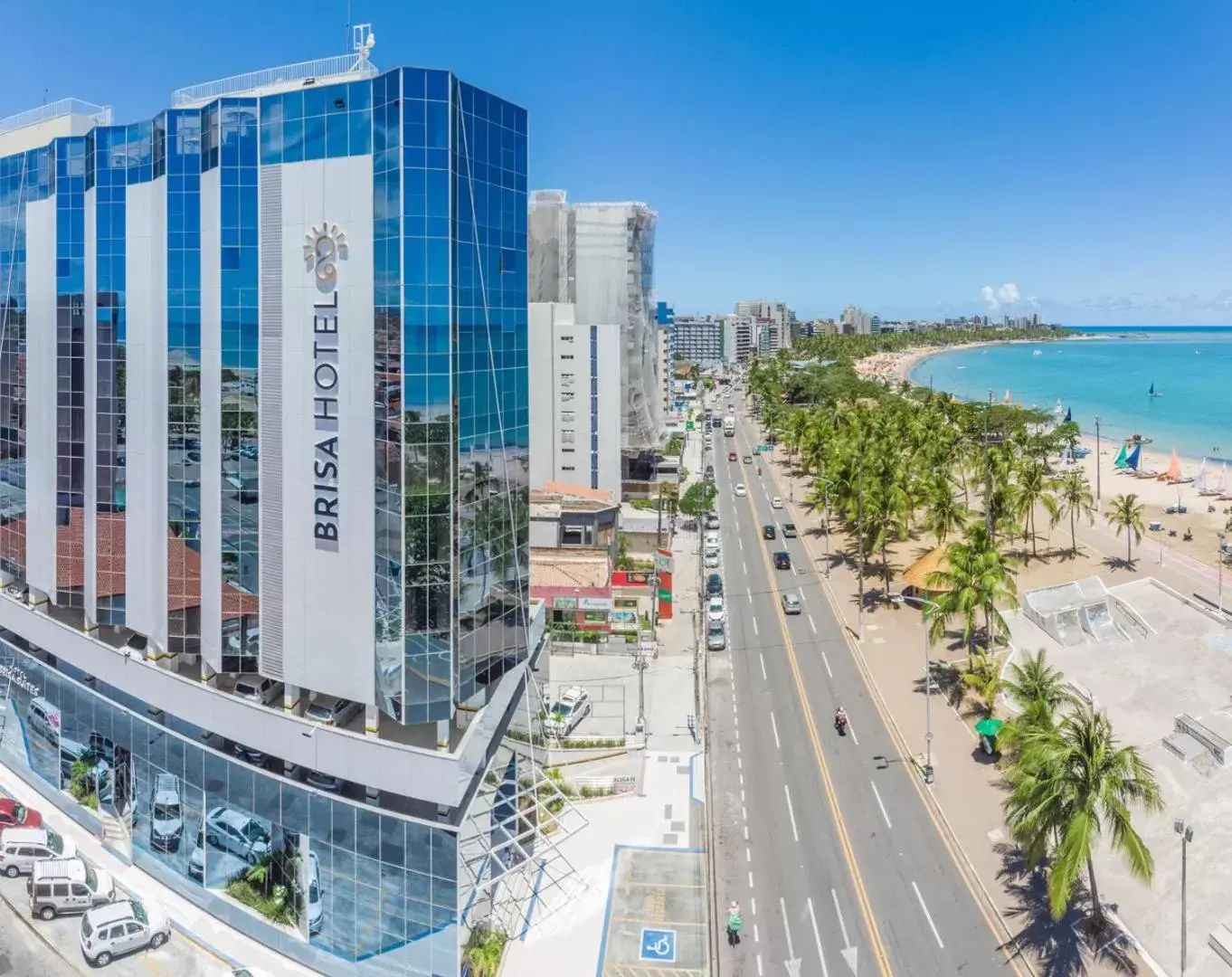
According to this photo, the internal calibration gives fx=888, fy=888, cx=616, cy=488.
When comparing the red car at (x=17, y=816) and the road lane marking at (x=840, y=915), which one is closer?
the road lane marking at (x=840, y=915)

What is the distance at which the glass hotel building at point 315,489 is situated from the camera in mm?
30062

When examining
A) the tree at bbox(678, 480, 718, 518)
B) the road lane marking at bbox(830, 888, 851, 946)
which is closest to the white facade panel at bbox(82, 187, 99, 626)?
the road lane marking at bbox(830, 888, 851, 946)

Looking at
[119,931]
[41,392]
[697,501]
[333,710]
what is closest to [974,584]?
[333,710]

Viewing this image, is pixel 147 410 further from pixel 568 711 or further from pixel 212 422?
pixel 568 711

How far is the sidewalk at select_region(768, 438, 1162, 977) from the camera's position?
31.8m

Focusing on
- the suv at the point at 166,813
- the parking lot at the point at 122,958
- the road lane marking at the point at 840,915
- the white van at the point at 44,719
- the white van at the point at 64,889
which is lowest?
the parking lot at the point at 122,958

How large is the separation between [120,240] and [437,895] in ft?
97.4

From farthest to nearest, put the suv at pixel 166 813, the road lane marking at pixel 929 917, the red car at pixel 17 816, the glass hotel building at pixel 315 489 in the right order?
the red car at pixel 17 816 < the suv at pixel 166 813 < the road lane marking at pixel 929 917 < the glass hotel building at pixel 315 489

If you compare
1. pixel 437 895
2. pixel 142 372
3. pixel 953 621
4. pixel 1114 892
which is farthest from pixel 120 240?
pixel 953 621

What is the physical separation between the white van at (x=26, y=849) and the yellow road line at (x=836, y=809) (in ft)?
108

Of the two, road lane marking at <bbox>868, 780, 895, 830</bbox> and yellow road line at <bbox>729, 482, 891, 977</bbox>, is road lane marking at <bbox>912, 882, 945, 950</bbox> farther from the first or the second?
road lane marking at <bbox>868, 780, 895, 830</bbox>

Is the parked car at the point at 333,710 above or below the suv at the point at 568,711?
above

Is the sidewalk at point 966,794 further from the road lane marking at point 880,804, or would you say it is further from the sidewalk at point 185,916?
the sidewalk at point 185,916

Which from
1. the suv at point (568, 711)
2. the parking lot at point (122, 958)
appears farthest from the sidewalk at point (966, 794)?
the parking lot at point (122, 958)
